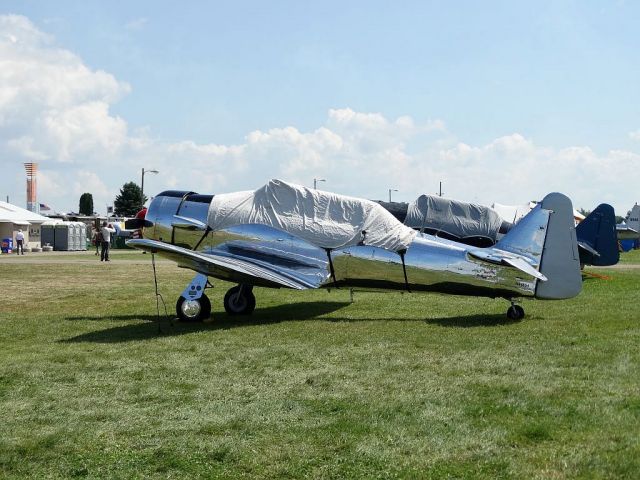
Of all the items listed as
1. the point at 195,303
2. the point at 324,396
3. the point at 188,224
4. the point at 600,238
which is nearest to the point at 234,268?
the point at 195,303

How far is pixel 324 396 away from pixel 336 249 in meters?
Result: 5.73

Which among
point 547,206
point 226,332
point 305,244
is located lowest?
point 226,332

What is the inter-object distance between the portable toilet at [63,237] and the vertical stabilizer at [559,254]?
38169 millimetres

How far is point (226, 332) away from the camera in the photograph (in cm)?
1002

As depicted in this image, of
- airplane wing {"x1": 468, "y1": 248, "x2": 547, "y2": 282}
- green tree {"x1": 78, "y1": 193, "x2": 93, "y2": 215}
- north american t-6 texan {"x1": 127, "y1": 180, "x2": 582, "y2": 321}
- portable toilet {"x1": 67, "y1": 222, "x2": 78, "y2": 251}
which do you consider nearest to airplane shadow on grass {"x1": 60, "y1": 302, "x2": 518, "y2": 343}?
north american t-6 texan {"x1": 127, "y1": 180, "x2": 582, "y2": 321}

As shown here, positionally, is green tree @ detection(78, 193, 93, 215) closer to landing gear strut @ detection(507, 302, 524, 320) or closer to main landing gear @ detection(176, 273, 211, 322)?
main landing gear @ detection(176, 273, 211, 322)

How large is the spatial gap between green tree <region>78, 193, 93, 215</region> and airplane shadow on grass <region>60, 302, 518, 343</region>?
9978 cm

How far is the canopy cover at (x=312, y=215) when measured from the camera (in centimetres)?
1153

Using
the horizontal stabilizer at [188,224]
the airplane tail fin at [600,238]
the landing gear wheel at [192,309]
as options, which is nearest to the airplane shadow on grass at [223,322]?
the landing gear wheel at [192,309]

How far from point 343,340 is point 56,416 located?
442 centimetres

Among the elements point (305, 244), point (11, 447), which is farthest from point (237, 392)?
point (305, 244)

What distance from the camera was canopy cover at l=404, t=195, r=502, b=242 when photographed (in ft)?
71.9

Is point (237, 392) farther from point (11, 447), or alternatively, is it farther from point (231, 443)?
point (11, 447)

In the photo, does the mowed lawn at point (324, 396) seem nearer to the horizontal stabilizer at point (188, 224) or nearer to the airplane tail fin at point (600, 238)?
the horizontal stabilizer at point (188, 224)
